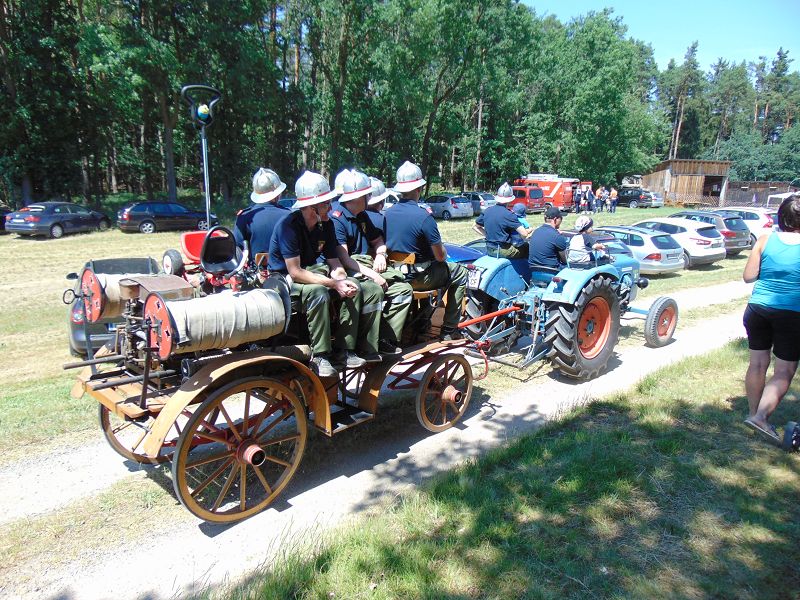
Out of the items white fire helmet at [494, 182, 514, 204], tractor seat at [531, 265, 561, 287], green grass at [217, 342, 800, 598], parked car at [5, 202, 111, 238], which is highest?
white fire helmet at [494, 182, 514, 204]

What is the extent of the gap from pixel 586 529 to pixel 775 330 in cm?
256

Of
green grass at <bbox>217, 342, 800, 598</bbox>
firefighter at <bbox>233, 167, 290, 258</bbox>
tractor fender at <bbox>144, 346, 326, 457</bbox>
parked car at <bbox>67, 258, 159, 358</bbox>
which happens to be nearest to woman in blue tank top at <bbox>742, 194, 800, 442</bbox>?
green grass at <bbox>217, 342, 800, 598</bbox>

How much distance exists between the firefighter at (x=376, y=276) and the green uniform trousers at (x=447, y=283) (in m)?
0.23

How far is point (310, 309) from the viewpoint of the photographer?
4.14 m

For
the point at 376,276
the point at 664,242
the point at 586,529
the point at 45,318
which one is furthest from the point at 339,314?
the point at 664,242

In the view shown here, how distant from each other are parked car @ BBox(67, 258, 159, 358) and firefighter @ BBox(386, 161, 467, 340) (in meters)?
2.99

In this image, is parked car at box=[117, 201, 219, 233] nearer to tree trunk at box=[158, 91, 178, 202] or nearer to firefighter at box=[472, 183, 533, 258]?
tree trunk at box=[158, 91, 178, 202]

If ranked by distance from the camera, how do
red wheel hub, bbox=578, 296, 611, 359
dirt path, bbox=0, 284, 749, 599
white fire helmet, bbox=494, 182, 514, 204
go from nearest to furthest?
dirt path, bbox=0, 284, 749, 599 → red wheel hub, bbox=578, 296, 611, 359 → white fire helmet, bbox=494, 182, 514, 204

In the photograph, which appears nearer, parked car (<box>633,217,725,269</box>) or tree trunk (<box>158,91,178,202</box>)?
parked car (<box>633,217,725,269</box>)

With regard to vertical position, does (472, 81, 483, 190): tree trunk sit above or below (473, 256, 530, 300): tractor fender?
above

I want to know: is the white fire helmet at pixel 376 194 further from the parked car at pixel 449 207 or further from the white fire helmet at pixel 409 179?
the parked car at pixel 449 207

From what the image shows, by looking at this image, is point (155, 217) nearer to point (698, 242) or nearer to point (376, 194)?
point (376, 194)

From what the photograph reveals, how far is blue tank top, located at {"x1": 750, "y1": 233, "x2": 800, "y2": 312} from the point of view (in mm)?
4477

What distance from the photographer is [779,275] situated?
4.52 m
